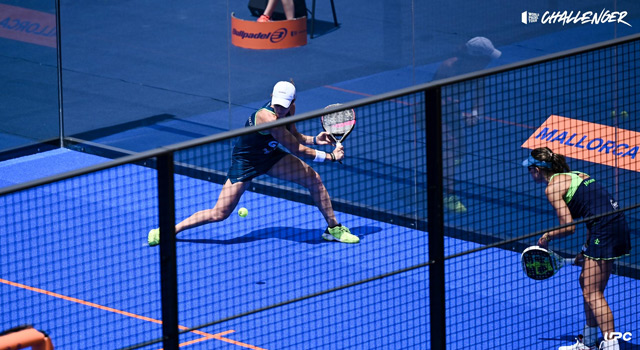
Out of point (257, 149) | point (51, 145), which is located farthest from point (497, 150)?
point (51, 145)

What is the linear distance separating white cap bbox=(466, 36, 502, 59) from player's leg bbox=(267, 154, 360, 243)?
1884mm

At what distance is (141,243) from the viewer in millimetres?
12008

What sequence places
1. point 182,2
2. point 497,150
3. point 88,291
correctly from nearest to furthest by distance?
1. point 88,291
2. point 497,150
3. point 182,2

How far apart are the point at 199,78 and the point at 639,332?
6231mm

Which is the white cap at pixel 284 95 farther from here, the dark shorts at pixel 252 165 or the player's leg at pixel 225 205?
the player's leg at pixel 225 205

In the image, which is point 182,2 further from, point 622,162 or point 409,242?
point 622,162

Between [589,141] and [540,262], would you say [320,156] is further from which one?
[540,262]

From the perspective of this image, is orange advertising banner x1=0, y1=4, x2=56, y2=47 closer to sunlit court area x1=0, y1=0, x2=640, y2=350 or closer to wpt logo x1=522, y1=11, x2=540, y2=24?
sunlit court area x1=0, y1=0, x2=640, y2=350

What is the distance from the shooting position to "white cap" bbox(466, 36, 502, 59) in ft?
39.2

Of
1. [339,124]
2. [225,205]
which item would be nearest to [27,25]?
[225,205]

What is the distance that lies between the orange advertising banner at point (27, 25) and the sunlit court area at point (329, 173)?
0.02 m

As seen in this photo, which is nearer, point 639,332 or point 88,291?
point 639,332

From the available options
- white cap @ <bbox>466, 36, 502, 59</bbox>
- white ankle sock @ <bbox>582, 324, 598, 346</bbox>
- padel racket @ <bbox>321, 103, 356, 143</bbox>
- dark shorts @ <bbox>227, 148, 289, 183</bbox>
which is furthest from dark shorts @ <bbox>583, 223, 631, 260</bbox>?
dark shorts @ <bbox>227, 148, 289, 183</bbox>

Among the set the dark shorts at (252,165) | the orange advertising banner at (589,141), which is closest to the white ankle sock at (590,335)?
the orange advertising banner at (589,141)
